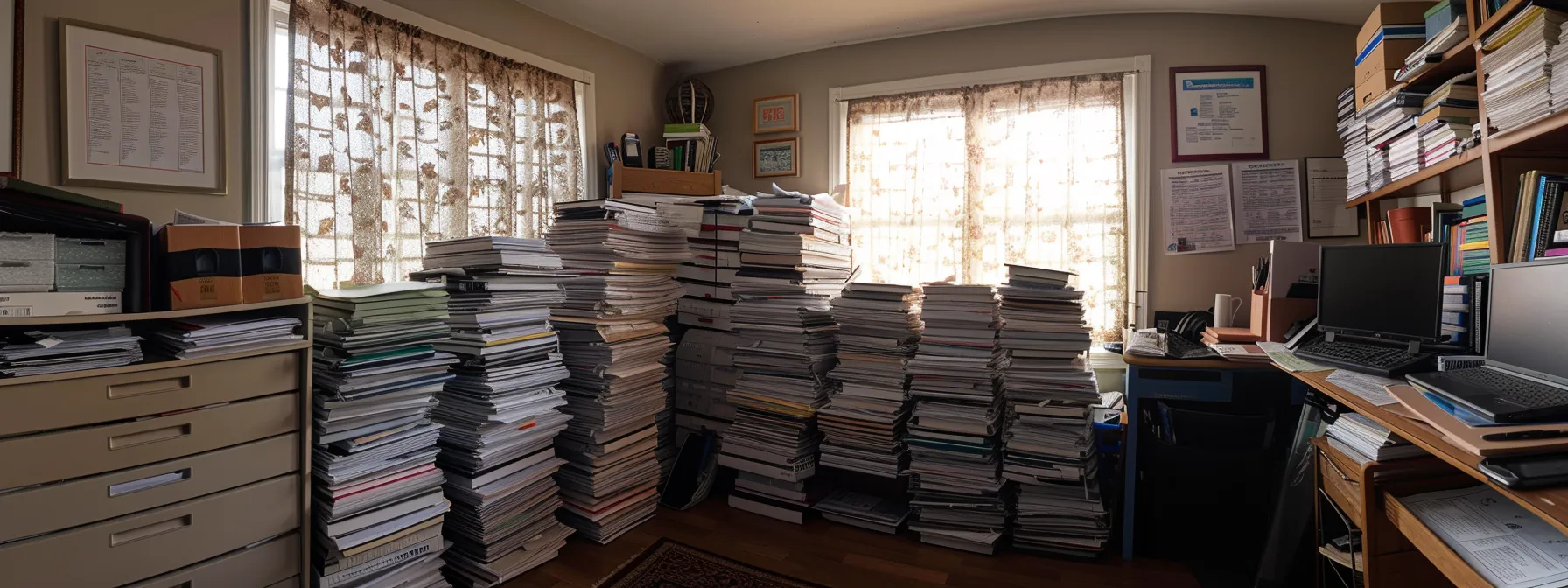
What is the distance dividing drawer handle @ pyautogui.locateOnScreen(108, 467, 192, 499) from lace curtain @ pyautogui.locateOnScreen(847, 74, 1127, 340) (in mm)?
2972

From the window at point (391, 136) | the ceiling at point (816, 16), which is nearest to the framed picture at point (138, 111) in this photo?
the window at point (391, 136)

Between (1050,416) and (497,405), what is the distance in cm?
209

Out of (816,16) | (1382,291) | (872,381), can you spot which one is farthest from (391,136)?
(1382,291)

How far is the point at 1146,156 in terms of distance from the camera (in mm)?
3461

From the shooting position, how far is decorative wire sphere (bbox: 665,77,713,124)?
4.22 metres

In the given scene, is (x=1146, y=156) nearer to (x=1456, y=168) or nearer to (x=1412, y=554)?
(x=1456, y=168)

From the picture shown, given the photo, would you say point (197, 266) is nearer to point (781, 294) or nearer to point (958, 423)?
point (781, 294)

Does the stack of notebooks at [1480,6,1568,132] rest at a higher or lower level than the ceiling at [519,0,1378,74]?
lower

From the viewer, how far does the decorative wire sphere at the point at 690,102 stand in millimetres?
4223

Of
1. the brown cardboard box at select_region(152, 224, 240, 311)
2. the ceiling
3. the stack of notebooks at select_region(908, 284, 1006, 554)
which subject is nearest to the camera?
the brown cardboard box at select_region(152, 224, 240, 311)

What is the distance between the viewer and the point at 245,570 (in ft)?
6.02

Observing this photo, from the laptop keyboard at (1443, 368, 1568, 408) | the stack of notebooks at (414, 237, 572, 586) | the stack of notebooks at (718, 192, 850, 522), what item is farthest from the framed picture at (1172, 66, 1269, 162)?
the stack of notebooks at (414, 237, 572, 586)

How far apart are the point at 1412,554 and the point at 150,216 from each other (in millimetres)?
3707

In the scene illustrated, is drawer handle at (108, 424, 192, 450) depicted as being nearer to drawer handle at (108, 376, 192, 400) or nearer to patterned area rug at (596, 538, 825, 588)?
drawer handle at (108, 376, 192, 400)
